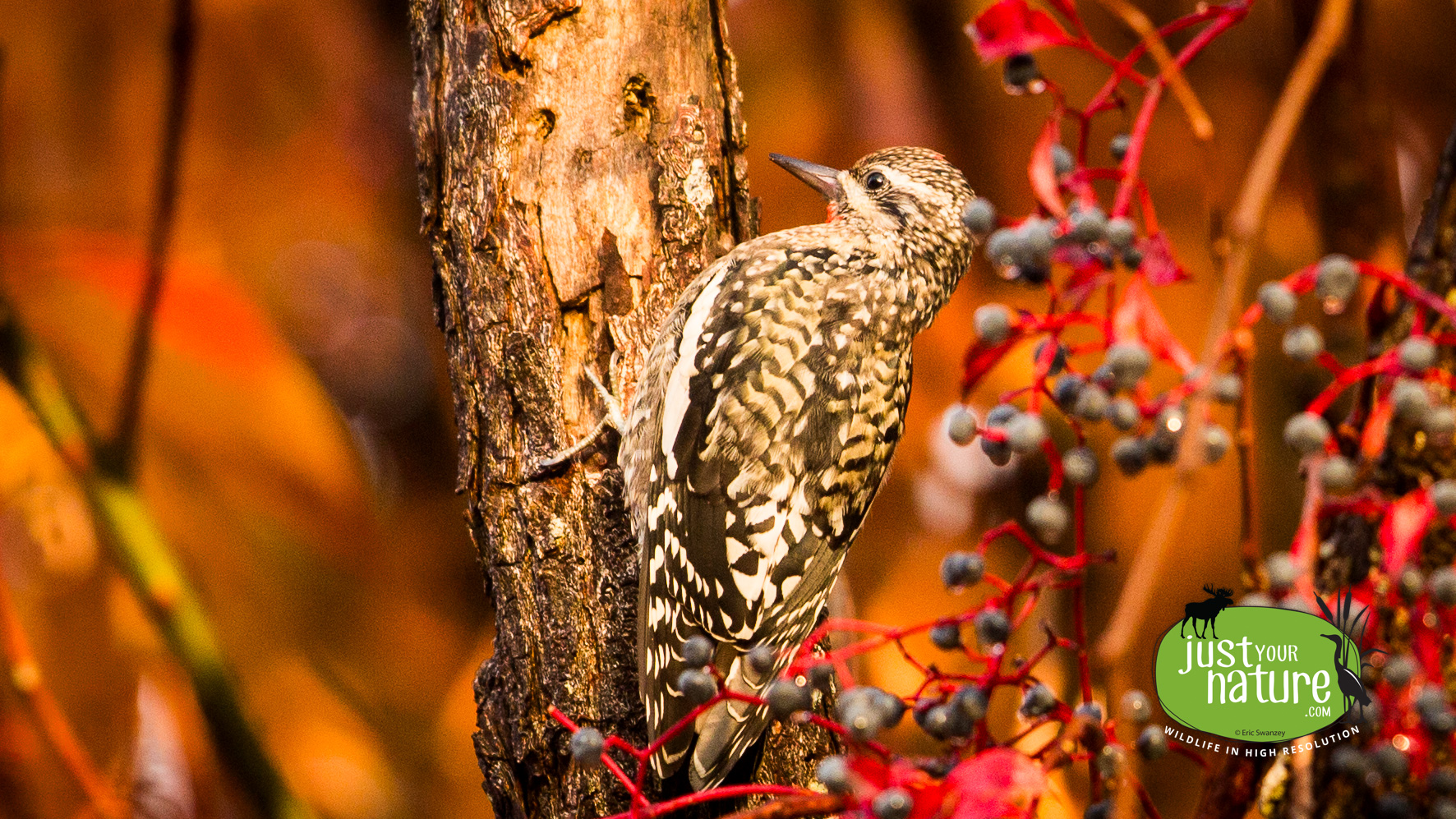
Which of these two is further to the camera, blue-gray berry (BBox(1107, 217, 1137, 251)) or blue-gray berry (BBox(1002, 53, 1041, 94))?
blue-gray berry (BBox(1002, 53, 1041, 94))

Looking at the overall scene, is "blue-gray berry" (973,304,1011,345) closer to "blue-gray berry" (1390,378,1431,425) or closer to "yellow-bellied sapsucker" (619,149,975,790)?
"blue-gray berry" (1390,378,1431,425)

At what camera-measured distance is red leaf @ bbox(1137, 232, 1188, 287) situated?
59cm

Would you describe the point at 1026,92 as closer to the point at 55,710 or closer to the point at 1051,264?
the point at 1051,264

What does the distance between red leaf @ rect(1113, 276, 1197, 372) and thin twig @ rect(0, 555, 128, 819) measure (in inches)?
100

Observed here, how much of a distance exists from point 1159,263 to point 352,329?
2.51 metres

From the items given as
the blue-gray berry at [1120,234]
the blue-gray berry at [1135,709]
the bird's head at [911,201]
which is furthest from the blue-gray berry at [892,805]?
the bird's head at [911,201]

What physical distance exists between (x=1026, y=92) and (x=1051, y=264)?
0.16 metres

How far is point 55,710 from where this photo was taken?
2383 millimetres

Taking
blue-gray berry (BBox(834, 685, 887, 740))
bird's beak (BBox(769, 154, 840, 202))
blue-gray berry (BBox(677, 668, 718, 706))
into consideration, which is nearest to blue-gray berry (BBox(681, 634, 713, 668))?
blue-gray berry (BBox(677, 668, 718, 706))

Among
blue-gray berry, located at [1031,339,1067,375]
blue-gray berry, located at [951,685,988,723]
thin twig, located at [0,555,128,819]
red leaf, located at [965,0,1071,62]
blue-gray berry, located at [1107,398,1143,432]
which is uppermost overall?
red leaf, located at [965,0,1071,62]

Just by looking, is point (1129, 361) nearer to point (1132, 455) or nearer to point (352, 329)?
point (1132, 455)

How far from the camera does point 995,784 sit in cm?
60

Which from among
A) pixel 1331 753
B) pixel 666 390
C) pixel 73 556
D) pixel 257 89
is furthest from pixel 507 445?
pixel 257 89

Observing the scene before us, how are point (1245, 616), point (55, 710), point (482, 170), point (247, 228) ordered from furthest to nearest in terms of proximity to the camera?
point (247, 228) → point (55, 710) → point (482, 170) → point (1245, 616)
